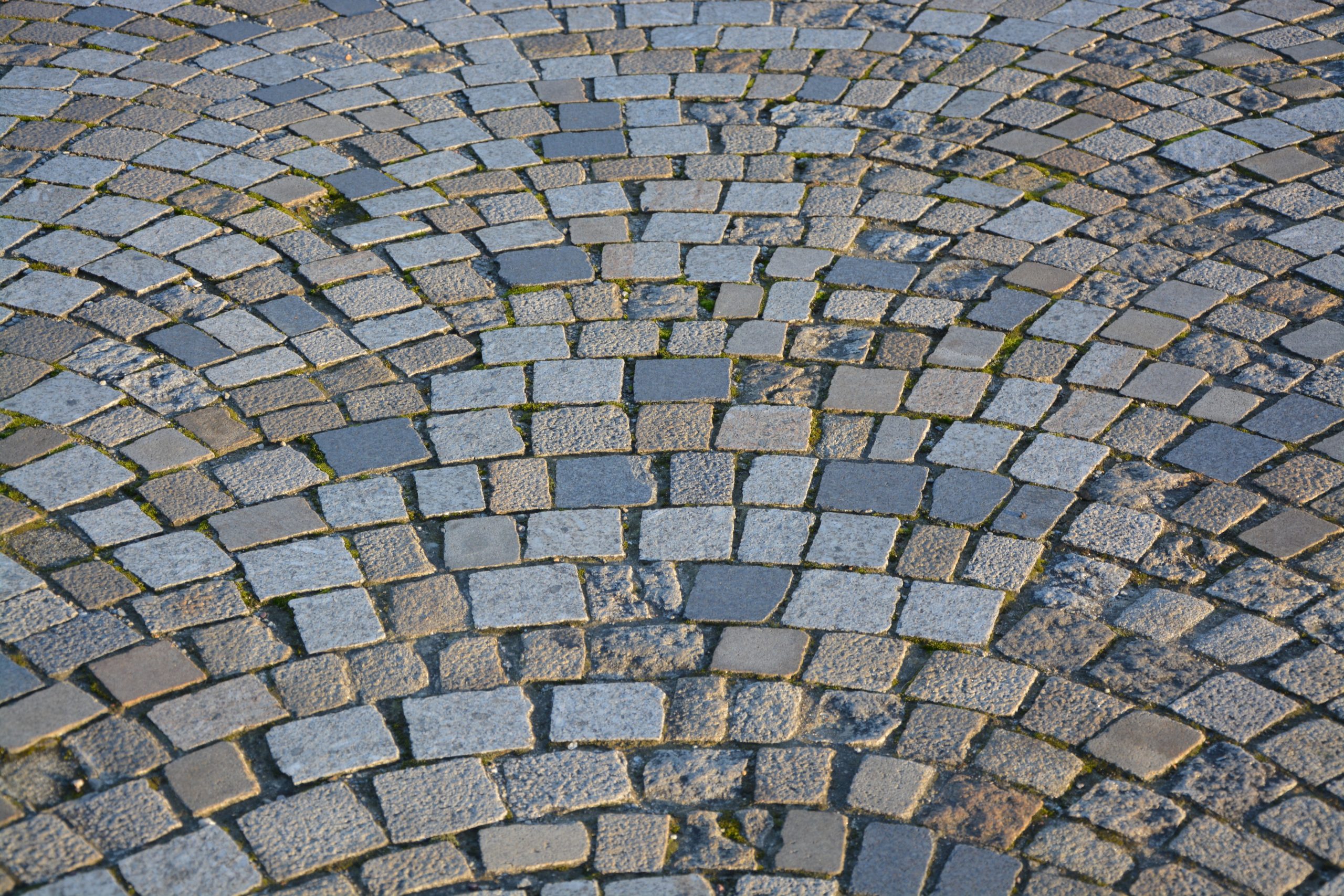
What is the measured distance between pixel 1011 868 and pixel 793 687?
0.67m

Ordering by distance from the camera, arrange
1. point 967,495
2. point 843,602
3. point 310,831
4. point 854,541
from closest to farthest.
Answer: point 310,831 → point 843,602 → point 854,541 → point 967,495

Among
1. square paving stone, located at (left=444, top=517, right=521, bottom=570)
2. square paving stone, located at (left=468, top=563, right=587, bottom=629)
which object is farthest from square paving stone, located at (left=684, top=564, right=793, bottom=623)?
square paving stone, located at (left=444, top=517, right=521, bottom=570)

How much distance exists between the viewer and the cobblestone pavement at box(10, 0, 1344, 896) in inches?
105

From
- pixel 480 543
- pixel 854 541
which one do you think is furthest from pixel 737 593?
pixel 480 543

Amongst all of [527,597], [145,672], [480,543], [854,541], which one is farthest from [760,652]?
[145,672]

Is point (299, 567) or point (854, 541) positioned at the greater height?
point (299, 567)

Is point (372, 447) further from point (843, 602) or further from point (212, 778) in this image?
point (843, 602)

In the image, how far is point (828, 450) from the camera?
11.9 ft

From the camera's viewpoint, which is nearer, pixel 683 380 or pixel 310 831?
pixel 310 831

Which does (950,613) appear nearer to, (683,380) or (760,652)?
(760,652)

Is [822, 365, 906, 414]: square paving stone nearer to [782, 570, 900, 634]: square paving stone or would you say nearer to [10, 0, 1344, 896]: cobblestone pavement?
[10, 0, 1344, 896]: cobblestone pavement

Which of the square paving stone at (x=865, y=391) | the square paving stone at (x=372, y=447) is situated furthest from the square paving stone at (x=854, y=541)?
the square paving stone at (x=372, y=447)

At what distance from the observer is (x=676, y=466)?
11.8 feet

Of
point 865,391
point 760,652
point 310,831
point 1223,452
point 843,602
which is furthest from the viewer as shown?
point 865,391
